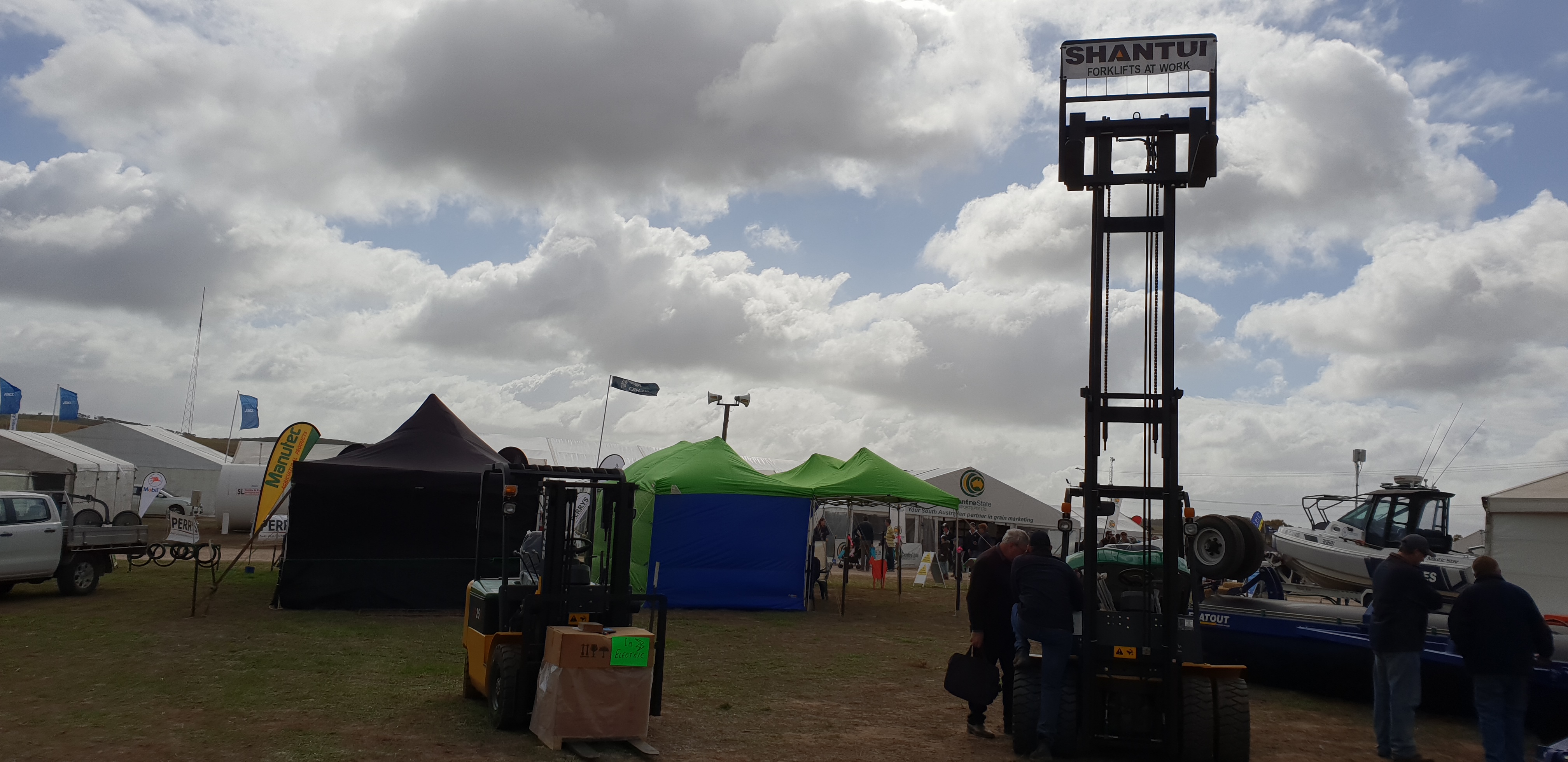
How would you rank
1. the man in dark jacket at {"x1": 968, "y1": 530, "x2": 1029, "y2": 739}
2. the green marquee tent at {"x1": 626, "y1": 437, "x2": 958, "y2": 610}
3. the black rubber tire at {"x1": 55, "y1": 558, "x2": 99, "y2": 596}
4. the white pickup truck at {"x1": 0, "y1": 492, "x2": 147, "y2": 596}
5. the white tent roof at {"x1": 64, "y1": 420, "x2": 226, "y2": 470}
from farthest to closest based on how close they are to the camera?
the white tent roof at {"x1": 64, "y1": 420, "x2": 226, "y2": 470} → the green marquee tent at {"x1": 626, "y1": 437, "x2": 958, "y2": 610} → the black rubber tire at {"x1": 55, "y1": 558, "x2": 99, "y2": 596} → the white pickup truck at {"x1": 0, "y1": 492, "x2": 147, "y2": 596} → the man in dark jacket at {"x1": 968, "y1": 530, "x2": 1029, "y2": 739}

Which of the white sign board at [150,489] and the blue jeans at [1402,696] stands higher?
the white sign board at [150,489]

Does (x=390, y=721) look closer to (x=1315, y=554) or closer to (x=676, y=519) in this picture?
(x=676, y=519)

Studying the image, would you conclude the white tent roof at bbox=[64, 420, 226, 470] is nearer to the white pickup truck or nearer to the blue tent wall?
the white pickup truck

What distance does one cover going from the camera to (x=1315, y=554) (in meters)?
15.4

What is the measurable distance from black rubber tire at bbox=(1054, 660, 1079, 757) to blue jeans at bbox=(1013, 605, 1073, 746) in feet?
0.10

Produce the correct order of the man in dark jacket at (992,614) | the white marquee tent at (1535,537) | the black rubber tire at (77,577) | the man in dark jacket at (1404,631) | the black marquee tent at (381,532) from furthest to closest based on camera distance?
the black rubber tire at (77,577) < the black marquee tent at (381,532) < the white marquee tent at (1535,537) < the man in dark jacket at (992,614) < the man in dark jacket at (1404,631)

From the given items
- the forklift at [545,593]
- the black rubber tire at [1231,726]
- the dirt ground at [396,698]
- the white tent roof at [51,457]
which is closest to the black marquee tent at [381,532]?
the dirt ground at [396,698]

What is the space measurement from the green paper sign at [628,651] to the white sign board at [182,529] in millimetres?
10454

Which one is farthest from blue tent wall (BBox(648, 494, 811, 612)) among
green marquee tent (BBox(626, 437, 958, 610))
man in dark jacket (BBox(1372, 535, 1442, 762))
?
man in dark jacket (BBox(1372, 535, 1442, 762))

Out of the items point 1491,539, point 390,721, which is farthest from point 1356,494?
point 390,721

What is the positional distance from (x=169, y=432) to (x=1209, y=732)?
A: 176ft

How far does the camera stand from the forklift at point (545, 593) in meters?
7.27

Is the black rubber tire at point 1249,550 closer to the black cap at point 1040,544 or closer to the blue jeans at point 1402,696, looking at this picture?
the blue jeans at point 1402,696

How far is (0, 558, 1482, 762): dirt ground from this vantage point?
6887 mm
